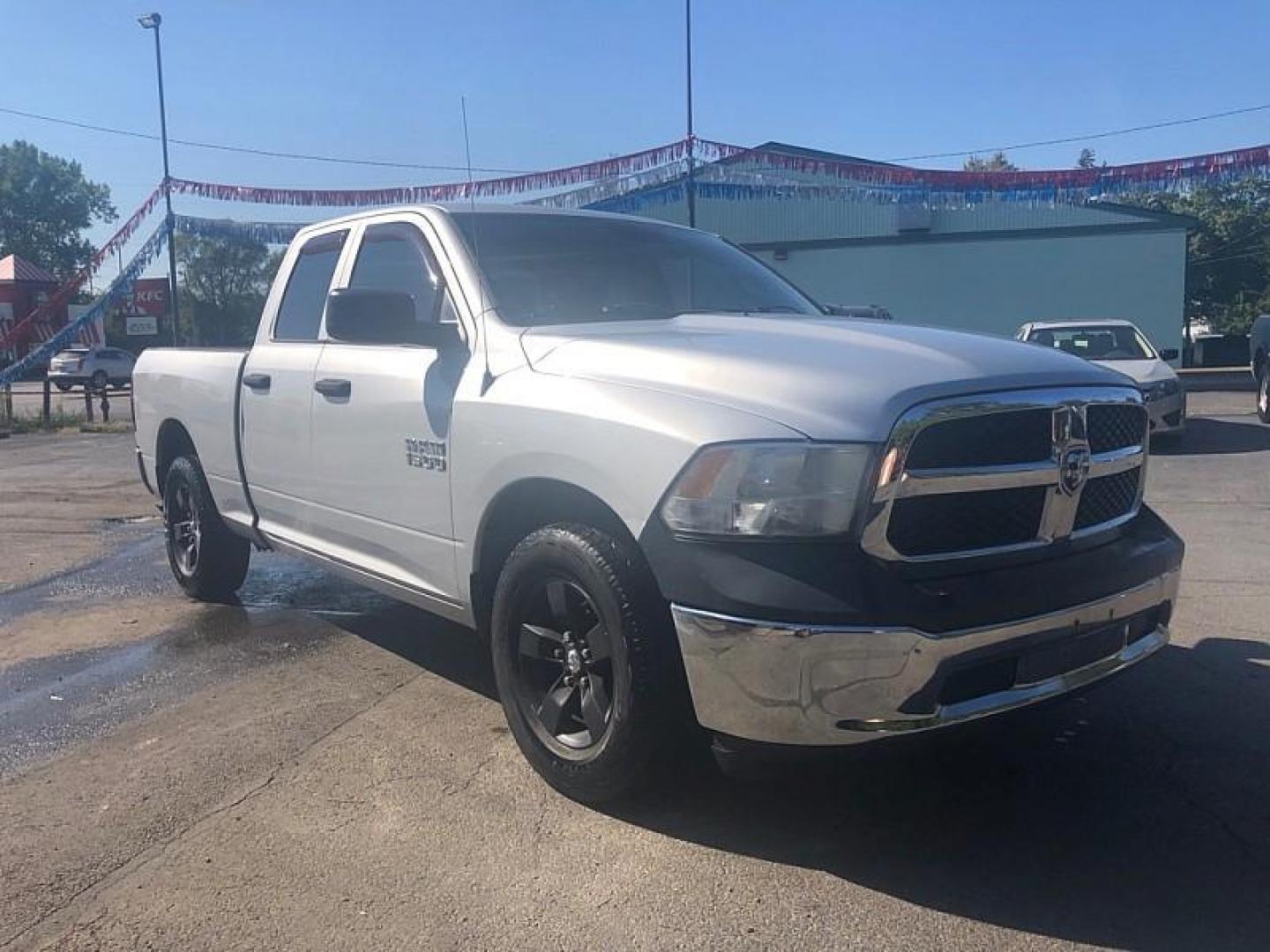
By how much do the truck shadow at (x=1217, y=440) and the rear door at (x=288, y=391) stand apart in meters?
10.9

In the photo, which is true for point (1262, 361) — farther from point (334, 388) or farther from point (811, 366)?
point (811, 366)

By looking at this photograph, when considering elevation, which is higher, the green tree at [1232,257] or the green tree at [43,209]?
the green tree at [43,209]

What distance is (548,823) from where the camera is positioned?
351 cm

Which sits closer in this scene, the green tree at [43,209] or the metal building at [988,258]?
the metal building at [988,258]

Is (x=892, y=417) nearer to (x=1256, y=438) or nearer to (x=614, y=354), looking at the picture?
(x=614, y=354)

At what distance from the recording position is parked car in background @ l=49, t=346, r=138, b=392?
38156 millimetres

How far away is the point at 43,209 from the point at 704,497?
8987 cm

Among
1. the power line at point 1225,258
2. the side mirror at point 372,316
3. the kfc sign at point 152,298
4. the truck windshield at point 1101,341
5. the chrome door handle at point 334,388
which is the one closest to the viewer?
the side mirror at point 372,316

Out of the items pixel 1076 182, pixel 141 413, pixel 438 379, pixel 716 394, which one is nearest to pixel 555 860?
pixel 716 394

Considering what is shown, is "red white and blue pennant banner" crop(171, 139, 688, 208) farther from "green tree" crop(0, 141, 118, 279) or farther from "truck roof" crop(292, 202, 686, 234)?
"green tree" crop(0, 141, 118, 279)

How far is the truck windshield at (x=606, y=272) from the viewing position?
14.3ft

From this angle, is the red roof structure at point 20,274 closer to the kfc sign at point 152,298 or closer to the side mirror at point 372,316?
the kfc sign at point 152,298

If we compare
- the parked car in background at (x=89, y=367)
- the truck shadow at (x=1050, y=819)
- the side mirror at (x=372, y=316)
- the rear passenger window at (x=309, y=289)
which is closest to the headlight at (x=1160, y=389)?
the truck shadow at (x=1050, y=819)

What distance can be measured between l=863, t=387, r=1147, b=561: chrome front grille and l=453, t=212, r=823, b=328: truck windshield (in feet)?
5.27
